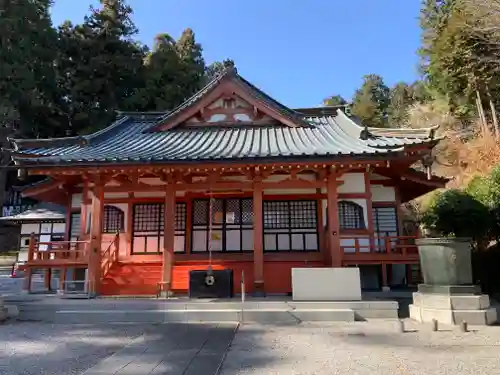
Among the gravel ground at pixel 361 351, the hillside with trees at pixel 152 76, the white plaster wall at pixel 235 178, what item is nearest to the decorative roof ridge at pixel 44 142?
the white plaster wall at pixel 235 178

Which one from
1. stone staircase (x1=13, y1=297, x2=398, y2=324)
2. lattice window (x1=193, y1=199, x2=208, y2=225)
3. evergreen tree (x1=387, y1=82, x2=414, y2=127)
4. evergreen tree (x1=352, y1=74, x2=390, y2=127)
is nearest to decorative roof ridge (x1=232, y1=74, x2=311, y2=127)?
lattice window (x1=193, y1=199, x2=208, y2=225)

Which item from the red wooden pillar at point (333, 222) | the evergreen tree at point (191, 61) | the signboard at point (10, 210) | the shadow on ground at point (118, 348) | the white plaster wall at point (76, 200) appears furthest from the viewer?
the evergreen tree at point (191, 61)

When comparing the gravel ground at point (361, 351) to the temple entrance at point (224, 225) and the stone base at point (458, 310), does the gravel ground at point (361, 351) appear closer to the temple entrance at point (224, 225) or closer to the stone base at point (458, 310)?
the stone base at point (458, 310)

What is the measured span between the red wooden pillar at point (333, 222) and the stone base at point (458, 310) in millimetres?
2557

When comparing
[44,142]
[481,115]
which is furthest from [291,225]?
[481,115]

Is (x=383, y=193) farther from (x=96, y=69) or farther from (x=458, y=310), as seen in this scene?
(x=96, y=69)

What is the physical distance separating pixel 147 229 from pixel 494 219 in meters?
10.4

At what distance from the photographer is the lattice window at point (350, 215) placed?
1151cm

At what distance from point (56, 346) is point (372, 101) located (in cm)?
4885

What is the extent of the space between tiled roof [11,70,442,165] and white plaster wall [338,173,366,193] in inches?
43.0

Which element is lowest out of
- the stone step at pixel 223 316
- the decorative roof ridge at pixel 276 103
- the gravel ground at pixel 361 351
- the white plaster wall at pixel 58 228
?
the gravel ground at pixel 361 351

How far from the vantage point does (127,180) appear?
10930 mm

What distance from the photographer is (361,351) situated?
5.48 metres

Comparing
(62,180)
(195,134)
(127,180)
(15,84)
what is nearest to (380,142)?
(195,134)
